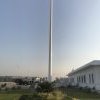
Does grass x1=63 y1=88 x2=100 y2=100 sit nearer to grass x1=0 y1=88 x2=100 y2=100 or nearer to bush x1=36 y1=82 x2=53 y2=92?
grass x1=0 y1=88 x2=100 y2=100

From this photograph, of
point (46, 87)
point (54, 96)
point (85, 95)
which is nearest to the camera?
point (54, 96)

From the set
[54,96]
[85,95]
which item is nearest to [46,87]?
[54,96]

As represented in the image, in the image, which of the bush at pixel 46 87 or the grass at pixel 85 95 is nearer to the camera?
the bush at pixel 46 87

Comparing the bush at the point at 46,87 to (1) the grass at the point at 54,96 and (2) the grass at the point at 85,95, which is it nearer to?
(1) the grass at the point at 54,96

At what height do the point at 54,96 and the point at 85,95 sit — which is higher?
the point at 85,95

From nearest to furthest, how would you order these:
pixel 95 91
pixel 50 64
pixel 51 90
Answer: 1. pixel 50 64
2. pixel 51 90
3. pixel 95 91

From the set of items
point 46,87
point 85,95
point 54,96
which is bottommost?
point 54,96

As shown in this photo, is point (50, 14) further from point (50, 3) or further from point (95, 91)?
point (95, 91)

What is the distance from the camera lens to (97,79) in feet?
96.4

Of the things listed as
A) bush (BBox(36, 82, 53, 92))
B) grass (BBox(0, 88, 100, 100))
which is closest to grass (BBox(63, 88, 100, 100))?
grass (BBox(0, 88, 100, 100))

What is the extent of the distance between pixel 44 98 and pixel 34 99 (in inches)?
29.4

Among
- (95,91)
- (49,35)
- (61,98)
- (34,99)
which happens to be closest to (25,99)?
(34,99)

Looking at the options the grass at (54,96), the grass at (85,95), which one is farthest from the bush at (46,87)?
the grass at (85,95)

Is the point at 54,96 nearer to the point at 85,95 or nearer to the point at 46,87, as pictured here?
the point at 46,87
